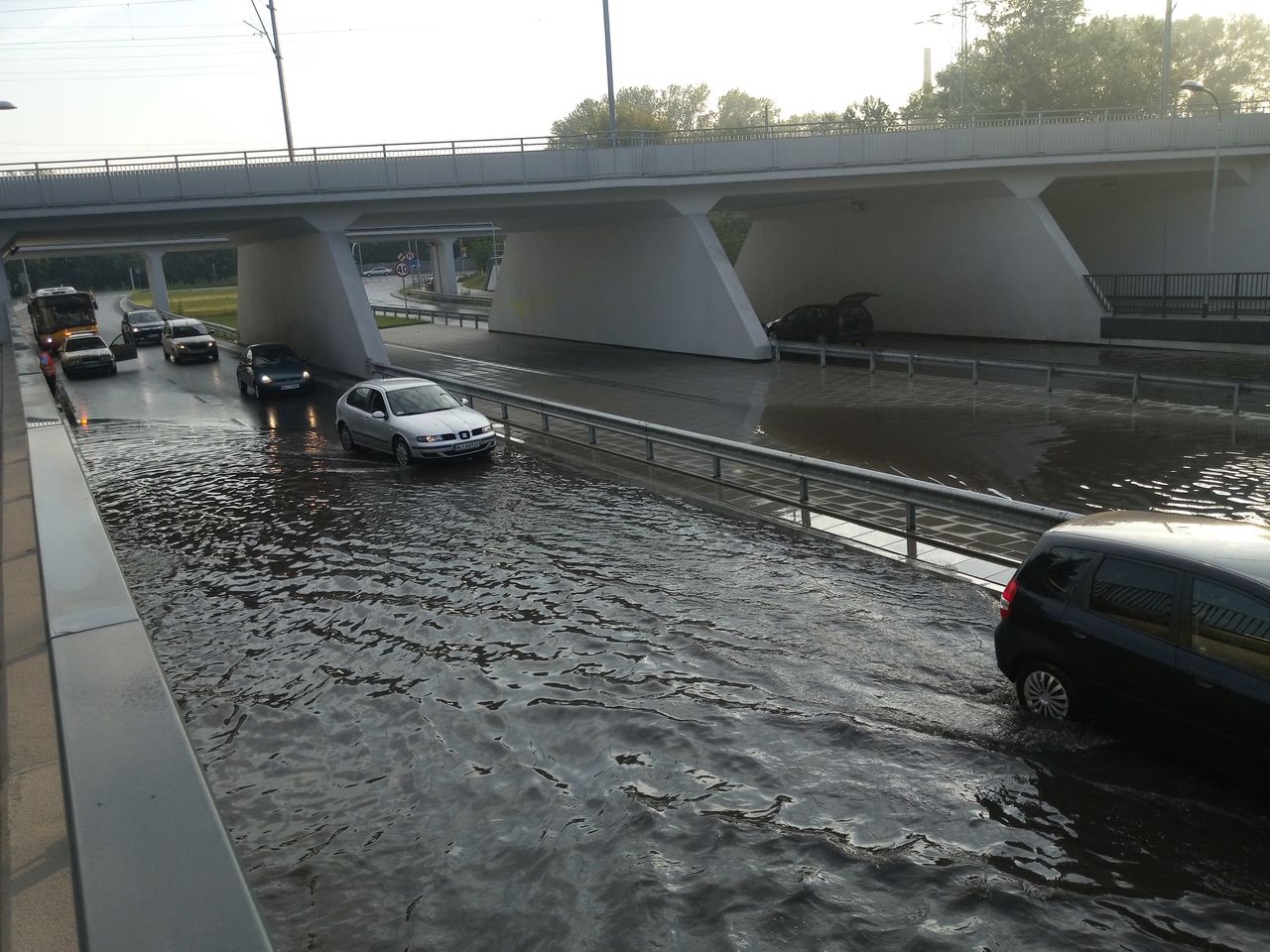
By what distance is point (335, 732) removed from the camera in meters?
7.50

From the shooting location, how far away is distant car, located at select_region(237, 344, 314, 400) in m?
26.3

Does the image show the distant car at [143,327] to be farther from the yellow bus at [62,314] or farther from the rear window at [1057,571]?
the rear window at [1057,571]

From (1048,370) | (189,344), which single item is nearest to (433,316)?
(189,344)

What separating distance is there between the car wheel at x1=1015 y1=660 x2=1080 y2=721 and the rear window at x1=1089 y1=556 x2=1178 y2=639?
1.90 feet

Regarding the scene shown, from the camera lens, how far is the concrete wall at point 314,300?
2898 centimetres

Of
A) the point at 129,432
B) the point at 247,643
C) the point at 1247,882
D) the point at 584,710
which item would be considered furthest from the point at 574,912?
the point at 129,432

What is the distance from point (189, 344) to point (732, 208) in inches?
829

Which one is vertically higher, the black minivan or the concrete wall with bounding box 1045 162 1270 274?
the concrete wall with bounding box 1045 162 1270 274

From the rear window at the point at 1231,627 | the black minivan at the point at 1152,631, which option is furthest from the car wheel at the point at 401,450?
the rear window at the point at 1231,627

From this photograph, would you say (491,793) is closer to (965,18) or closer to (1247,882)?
(1247,882)

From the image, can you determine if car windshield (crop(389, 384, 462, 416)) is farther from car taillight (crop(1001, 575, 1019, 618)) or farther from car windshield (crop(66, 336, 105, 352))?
car windshield (crop(66, 336, 105, 352))

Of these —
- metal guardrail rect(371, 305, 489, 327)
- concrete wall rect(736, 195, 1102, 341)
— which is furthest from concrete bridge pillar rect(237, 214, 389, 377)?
concrete wall rect(736, 195, 1102, 341)

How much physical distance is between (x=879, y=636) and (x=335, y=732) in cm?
469

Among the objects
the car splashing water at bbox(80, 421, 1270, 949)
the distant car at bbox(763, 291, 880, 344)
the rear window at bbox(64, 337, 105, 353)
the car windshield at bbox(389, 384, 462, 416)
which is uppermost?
the rear window at bbox(64, 337, 105, 353)
